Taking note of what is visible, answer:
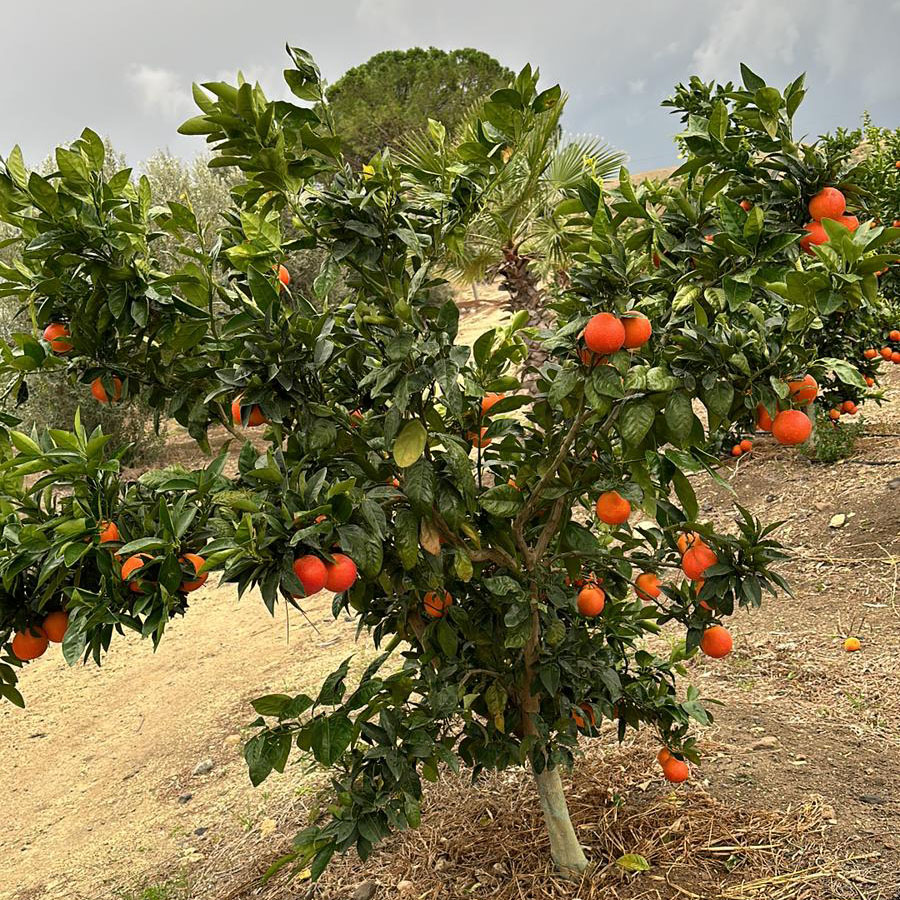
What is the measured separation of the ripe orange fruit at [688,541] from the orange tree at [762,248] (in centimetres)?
40

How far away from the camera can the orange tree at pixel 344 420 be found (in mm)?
1438

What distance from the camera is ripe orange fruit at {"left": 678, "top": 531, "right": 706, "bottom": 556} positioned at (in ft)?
6.61

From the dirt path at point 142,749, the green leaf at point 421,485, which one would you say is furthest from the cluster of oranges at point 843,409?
the green leaf at point 421,485

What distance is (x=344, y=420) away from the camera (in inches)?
63.9

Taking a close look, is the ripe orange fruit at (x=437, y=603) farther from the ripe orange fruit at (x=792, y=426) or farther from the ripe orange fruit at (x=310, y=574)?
the ripe orange fruit at (x=792, y=426)

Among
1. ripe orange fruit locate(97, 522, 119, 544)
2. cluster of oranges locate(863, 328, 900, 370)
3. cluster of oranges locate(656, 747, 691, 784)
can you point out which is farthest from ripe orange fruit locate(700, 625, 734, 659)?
cluster of oranges locate(863, 328, 900, 370)

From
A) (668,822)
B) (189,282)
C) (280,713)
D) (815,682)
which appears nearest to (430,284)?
(189,282)

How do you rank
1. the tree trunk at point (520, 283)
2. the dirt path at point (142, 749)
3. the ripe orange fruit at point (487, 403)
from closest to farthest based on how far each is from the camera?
the ripe orange fruit at point (487, 403)
the dirt path at point (142, 749)
the tree trunk at point (520, 283)

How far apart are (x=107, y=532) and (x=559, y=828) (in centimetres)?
157

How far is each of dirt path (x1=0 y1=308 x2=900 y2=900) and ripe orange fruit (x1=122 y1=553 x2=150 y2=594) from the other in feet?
5.71

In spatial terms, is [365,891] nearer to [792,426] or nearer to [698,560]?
[698,560]

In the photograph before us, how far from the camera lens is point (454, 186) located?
174 centimetres

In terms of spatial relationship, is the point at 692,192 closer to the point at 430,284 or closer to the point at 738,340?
the point at 738,340

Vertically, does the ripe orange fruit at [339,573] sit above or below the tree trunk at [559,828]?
above
